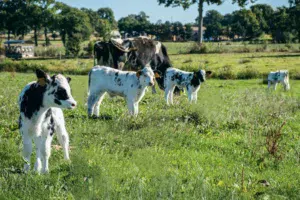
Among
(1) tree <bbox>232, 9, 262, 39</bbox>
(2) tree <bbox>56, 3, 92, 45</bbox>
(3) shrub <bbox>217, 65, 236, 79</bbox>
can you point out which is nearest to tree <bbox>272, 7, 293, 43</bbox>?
(1) tree <bbox>232, 9, 262, 39</bbox>

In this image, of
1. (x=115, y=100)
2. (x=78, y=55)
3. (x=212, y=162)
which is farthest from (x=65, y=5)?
(x=212, y=162)

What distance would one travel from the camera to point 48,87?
7441 millimetres

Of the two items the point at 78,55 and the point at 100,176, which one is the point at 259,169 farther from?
the point at 78,55

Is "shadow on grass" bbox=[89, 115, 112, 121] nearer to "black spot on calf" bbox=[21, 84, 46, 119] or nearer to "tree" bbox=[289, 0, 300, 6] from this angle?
"black spot on calf" bbox=[21, 84, 46, 119]

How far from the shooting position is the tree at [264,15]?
117 meters

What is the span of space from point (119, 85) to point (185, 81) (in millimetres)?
5571

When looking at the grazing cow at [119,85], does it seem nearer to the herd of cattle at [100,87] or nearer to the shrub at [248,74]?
the herd of cattle at [100,87]

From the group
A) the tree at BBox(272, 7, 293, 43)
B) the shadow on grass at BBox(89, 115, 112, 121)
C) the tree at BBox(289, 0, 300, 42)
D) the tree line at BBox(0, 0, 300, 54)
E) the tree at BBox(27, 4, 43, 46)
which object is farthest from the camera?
the tree at BBox(27, 4, 43, 46)

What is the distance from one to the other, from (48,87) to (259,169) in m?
4.36

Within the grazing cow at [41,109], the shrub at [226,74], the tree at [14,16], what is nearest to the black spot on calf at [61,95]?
the grazing cow at [41,109]

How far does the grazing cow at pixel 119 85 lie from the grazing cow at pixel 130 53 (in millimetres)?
5781

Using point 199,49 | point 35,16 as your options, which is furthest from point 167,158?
point 35,16

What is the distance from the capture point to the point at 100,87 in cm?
1371

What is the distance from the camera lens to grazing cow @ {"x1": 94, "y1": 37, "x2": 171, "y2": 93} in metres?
19.8
